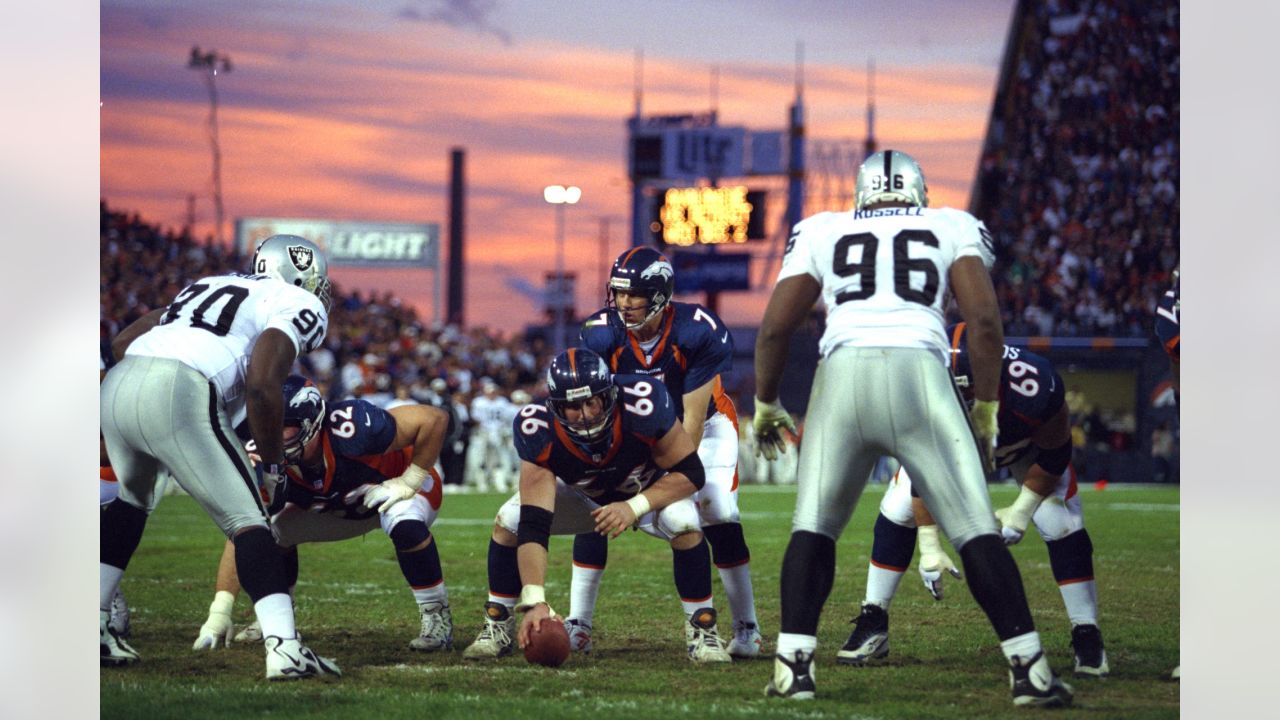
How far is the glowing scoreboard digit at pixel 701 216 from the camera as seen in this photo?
71.6 ft

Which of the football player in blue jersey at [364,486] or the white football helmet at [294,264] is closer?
the white football helmet at [294,264]

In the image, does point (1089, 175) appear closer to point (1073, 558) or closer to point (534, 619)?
point (1073, 558)

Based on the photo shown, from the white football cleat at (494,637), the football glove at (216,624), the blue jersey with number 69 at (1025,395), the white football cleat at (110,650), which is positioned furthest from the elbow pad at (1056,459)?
the white football cleat at (110,650)

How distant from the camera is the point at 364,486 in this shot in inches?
189

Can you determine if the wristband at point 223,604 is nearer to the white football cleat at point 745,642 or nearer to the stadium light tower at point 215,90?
the white football cleat at point 745,642

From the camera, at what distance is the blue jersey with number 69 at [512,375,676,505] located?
14.5 feet

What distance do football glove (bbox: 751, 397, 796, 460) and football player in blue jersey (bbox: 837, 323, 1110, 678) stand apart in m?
0.63

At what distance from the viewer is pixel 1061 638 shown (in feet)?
16.7

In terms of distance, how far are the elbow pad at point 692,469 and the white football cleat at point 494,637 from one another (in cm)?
77

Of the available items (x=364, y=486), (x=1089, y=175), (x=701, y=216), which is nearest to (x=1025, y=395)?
(x=364, y=486)

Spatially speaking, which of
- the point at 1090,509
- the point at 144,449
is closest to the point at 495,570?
the point at 144,449

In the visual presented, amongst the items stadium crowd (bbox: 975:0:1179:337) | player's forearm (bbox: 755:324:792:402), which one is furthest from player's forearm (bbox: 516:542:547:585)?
stadium crowd (bbox: 975:0:1179:337)

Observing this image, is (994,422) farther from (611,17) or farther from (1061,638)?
(611,17)

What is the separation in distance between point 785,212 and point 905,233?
1917 cm
